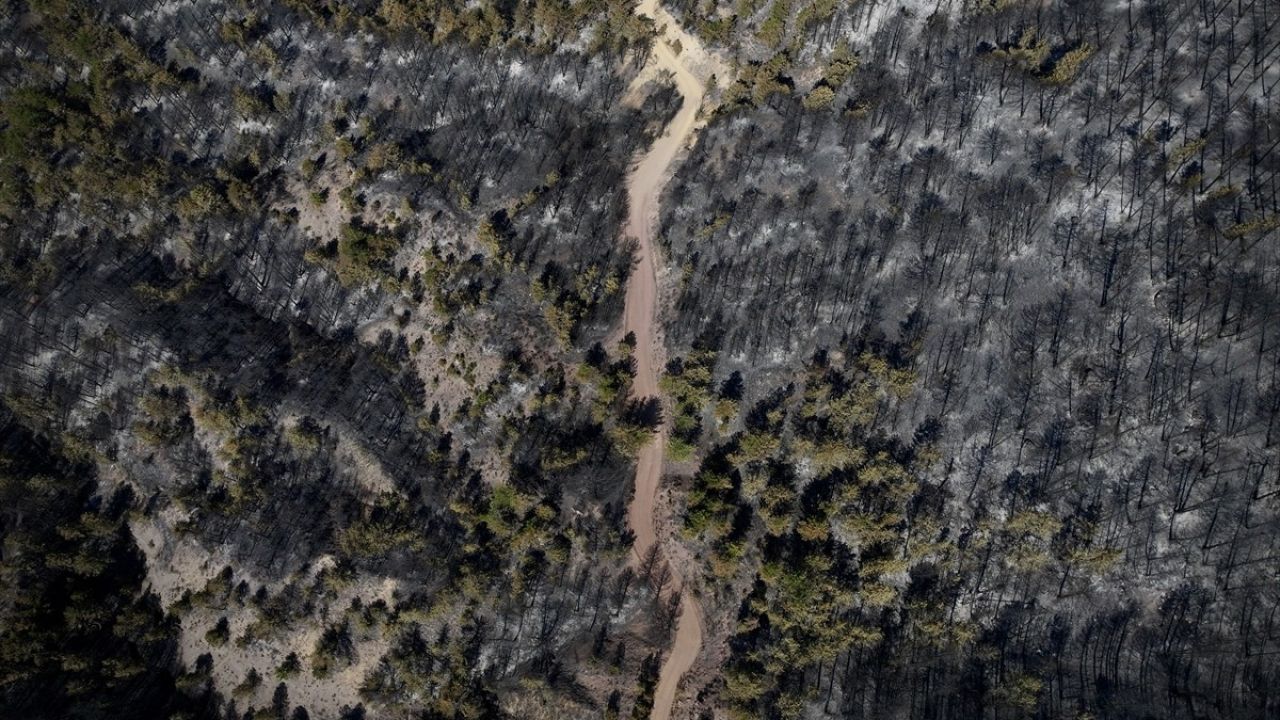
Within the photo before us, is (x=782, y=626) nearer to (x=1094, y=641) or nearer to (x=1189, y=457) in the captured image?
(x=1094, y=641)

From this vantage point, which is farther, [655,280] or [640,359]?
[655,280]

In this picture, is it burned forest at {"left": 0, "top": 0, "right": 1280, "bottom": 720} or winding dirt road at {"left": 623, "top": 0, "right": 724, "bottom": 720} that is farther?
winding dirt road at {"left": 623, "top": 0, "right": 724, "bottom": 720}

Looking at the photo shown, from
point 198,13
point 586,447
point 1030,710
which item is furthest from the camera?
point 198,13

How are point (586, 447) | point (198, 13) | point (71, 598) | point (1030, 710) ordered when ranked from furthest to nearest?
point (198, 13), point (586, 447), point (71, 598), point (1030, 710)

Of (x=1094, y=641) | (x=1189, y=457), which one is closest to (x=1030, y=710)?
(x=1094, y=641)

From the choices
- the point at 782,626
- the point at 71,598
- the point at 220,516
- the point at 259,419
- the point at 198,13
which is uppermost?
the point at 198,13

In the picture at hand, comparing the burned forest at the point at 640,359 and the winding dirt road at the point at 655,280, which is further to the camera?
the winding dirt road at the point at 655,280

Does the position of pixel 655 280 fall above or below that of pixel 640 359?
above

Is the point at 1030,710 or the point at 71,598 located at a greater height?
the point at 1030,710
